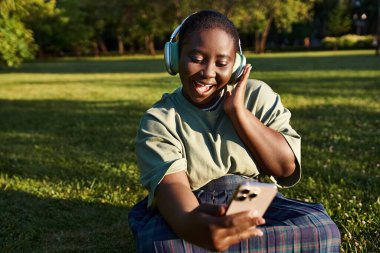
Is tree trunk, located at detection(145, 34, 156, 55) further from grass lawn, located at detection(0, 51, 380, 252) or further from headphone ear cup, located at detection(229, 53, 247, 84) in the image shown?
headphone ear cup, located at detection(229, 53, 247, 84)

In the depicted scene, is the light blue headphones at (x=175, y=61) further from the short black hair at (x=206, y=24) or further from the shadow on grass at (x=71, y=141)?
the shadow on grass at (x=71, y=141)

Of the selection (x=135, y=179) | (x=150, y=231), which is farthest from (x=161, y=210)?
(x=135, y=179)

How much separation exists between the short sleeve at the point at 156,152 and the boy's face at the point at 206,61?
0.25 metres

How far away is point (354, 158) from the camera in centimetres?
587

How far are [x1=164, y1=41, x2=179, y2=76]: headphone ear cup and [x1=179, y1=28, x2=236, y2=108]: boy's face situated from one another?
1.6 inches

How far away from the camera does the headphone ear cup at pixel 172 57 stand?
261cm

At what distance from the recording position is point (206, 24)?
249 centimetres

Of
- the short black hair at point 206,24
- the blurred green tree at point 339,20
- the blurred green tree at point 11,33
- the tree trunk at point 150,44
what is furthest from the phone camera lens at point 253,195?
the blurred green tree at point 339,20

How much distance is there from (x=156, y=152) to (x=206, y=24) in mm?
682

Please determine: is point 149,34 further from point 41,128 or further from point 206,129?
point 206,129

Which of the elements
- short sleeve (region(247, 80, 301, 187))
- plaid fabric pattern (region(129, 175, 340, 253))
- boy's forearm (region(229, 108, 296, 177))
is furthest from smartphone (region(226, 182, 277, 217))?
short sleeve (region(247, 80, 301, 187))

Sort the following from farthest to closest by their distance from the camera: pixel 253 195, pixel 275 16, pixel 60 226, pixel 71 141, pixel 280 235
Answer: pixel 275 16 → pixel 71 141 → pixel 60 226 → pixel 280 235 → pixel 253 195

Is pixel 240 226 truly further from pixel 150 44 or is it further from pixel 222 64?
pixel 150 44

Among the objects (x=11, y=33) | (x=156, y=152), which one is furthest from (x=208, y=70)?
(x=11, y=33)
